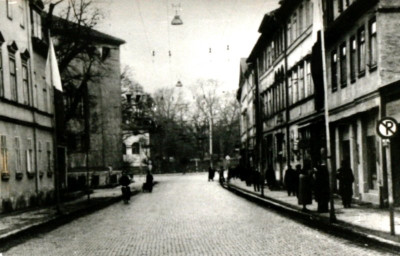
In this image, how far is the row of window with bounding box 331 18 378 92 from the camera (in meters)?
24.3

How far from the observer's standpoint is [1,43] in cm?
2852

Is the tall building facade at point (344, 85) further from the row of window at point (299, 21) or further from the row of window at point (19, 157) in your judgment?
the row of window at point (19, 157)

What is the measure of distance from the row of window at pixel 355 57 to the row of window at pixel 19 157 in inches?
544

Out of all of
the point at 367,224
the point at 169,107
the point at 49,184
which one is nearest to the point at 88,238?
the point at 367,224

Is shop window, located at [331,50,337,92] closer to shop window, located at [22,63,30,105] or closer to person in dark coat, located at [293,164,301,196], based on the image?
person in dark coat, located at [293,164,301,196]

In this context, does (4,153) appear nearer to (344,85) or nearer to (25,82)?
(25,82)

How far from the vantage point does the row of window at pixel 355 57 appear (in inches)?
955

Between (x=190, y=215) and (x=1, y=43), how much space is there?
35.6 ft

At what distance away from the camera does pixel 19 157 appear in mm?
30844

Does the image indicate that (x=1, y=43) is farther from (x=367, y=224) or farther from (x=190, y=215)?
(x=367, y=224)

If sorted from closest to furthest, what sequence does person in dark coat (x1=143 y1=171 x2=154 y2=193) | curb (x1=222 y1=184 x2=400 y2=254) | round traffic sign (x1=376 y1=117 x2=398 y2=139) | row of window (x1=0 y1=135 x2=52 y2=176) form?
1. curb (x1=222 y1=184 x2=400 y2=254)
2. round traffic sign (x1=376 y1=117 x2=398 y2=139)
3. row of window (x1=0 y1=135 x2=52 y2=176)
4. person in dark coat (x1=143 y1=171 x2=154 y2=193)

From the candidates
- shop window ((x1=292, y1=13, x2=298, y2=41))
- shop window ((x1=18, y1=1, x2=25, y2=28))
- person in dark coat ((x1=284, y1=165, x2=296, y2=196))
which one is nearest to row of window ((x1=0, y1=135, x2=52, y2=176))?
shop window ((x1=18, y1=1, x2=25, y2=28))

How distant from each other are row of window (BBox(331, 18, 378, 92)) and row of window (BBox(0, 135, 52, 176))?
544 inches

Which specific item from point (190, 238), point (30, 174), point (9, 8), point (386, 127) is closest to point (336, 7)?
point (9, 8)
